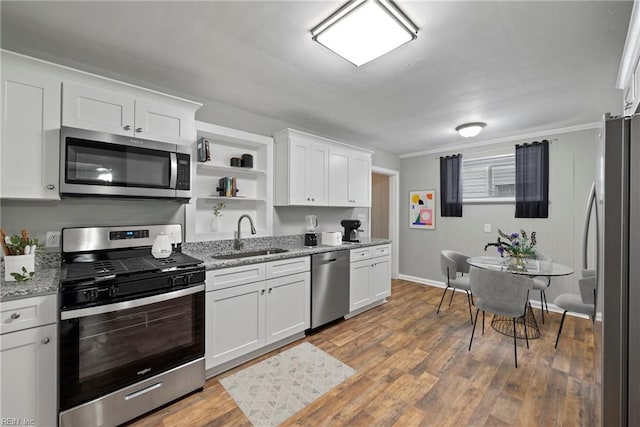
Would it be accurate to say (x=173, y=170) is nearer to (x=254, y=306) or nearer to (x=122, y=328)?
(x=122, y=328)

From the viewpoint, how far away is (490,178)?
4.36 m

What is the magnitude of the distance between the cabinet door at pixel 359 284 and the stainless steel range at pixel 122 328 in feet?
6.15

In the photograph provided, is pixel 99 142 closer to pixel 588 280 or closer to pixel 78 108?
pixel 78 108

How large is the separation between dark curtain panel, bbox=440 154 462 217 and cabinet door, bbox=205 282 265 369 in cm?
357

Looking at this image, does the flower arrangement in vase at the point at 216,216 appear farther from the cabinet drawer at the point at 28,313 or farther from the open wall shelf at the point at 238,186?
the cabinet drawer at the point at 28,313

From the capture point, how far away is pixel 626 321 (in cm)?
126

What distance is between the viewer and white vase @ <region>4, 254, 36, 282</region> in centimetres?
160

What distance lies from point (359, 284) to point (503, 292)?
159cm

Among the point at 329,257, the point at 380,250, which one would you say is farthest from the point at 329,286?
the point at 380,250

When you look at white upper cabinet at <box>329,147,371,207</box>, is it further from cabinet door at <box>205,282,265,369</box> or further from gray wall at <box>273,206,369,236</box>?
cabinet door at <box>205,282,265,369</box>

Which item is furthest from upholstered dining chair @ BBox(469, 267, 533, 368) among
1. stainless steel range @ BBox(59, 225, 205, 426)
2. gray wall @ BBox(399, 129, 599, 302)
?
stainless steel range @ BBox(59, 225, 205, 426)

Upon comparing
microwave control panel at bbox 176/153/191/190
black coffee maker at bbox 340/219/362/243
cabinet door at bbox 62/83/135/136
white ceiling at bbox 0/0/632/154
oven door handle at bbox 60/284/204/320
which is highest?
white ceiling at bbox 0/0/632/154

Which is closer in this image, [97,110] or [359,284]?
[97,110]

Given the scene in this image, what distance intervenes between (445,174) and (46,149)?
4956 millimetres
